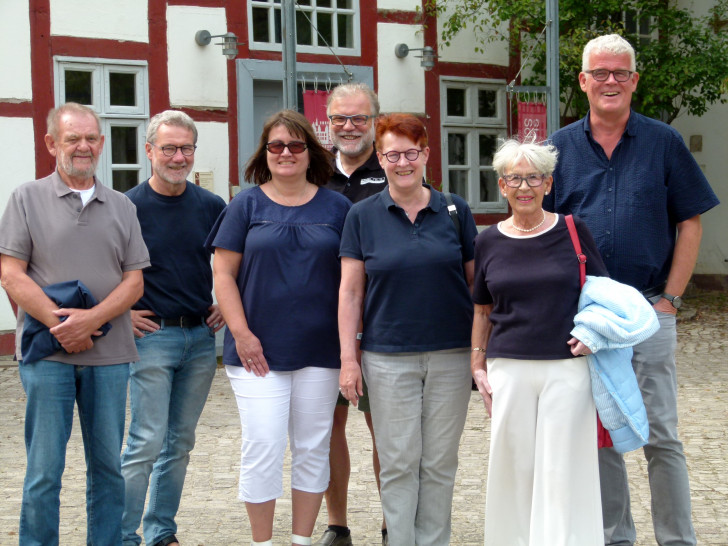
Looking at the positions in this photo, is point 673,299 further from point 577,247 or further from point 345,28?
point 345,28

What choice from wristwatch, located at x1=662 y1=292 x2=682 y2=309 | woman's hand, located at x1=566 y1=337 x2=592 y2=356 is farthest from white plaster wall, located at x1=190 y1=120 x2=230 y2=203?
woman's hand, located at x1=566 y1=337 x2=592 y2=356

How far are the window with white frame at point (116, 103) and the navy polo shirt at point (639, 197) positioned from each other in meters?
7.48

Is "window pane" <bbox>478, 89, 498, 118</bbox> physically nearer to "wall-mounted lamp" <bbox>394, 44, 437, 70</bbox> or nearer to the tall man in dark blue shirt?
"wall-mounted lamp" <bbox>394, 44, 437, 70</bbox>

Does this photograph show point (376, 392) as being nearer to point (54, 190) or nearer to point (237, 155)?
point (54, 190)

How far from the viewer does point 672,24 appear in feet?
46.0

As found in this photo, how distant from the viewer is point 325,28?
40.2 ft

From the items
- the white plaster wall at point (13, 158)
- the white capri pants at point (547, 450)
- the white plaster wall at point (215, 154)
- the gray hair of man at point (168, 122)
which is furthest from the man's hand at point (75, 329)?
the white plaster wall at point (215, 154)

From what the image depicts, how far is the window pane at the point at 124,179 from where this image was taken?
11016 millimetres

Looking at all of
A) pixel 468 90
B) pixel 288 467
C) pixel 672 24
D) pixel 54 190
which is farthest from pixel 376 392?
pixel 672 24

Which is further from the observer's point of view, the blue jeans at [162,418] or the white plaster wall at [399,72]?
the white plaster wall at [399,72]

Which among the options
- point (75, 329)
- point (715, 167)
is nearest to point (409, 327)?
point (75, 329)

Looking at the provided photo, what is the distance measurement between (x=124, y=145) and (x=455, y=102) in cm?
464

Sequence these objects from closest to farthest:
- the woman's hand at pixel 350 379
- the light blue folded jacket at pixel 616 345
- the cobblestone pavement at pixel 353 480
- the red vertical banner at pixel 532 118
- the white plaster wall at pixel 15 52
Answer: the light blue folded jacket at pixel 616 345
the woman's hand at pixel 350 379
the cobblestone pavement at pixel 353 480
the white plaster wall at pixel 15 52
the red vertical banner at pixel 532 118

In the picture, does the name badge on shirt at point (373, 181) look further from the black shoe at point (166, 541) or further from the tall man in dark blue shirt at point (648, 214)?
the black shoe at point (166, 541)
